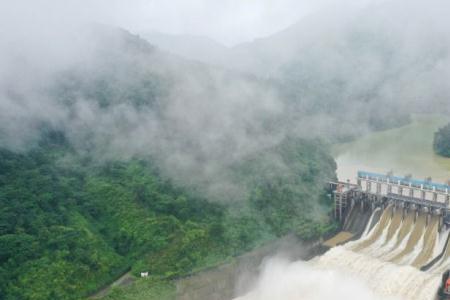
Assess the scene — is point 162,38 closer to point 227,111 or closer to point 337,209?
point 227,111

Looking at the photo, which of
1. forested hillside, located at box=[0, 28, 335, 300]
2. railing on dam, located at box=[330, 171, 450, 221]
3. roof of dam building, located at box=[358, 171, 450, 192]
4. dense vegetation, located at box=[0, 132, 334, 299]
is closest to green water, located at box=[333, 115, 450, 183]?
railing on dam, located at box=[330, 171, 450, 221]

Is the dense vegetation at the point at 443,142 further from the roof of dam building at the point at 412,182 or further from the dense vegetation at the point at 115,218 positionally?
the dense vegetation at the point at 115,218

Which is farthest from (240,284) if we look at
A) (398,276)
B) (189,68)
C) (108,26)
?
(108,26)

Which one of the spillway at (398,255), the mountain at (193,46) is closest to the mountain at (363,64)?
the mountain at (193,46)

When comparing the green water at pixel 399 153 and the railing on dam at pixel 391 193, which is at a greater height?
the railing on dam at pixel 391 193

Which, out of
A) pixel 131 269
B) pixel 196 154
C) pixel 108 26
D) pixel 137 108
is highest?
pixel 108 26

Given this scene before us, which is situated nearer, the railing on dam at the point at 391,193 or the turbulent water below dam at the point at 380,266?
the turbulent water below dam at the point at 380,266

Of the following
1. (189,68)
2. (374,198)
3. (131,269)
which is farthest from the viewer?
(189,68)
